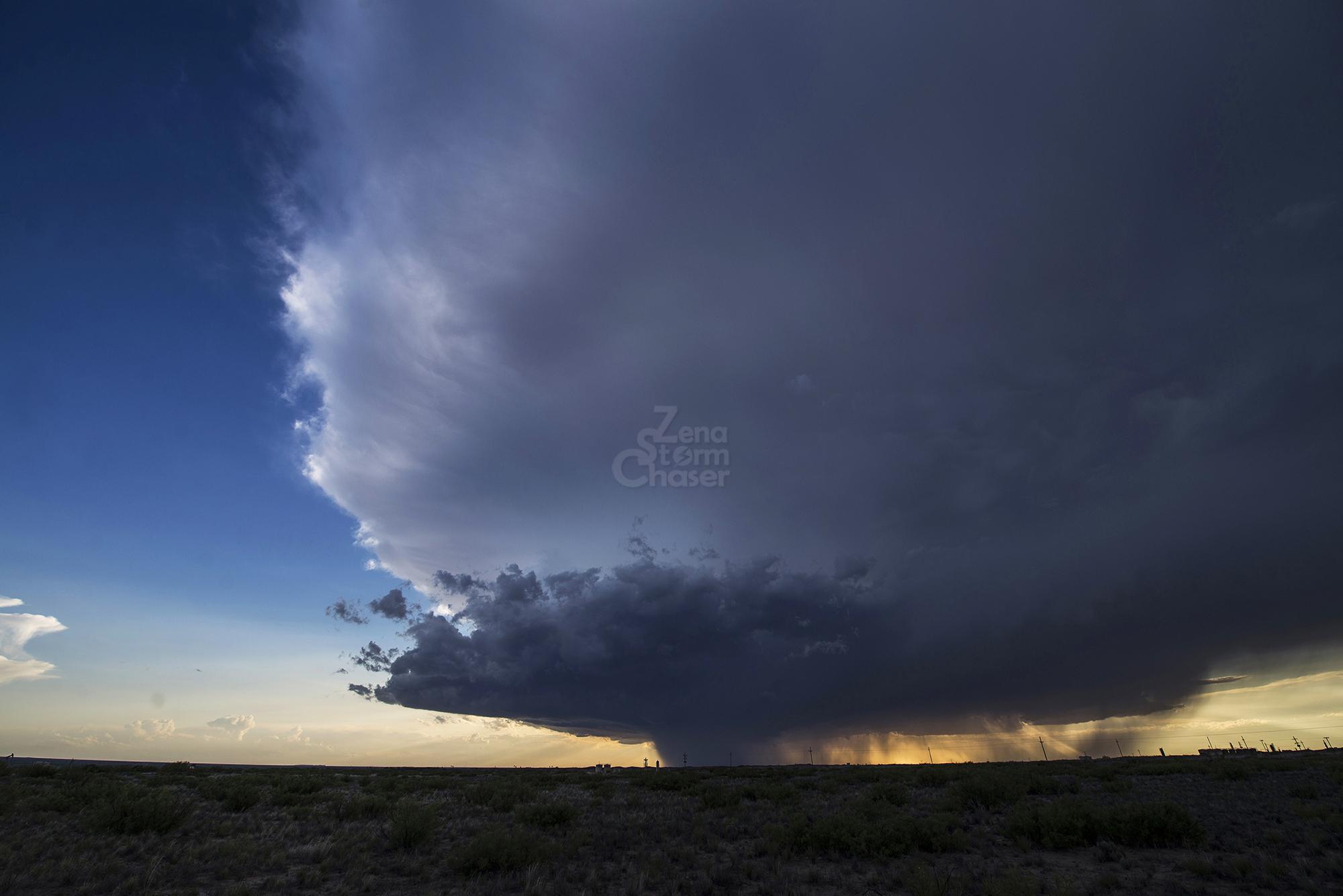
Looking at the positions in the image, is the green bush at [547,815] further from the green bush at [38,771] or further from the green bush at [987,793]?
the green bush at [38,771]

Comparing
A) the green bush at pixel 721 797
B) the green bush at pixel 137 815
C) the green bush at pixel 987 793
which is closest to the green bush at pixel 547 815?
the green bush at pixel 721 797

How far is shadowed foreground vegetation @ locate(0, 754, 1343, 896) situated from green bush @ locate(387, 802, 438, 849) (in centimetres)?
8

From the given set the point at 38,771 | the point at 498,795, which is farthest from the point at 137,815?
the point at 38,771

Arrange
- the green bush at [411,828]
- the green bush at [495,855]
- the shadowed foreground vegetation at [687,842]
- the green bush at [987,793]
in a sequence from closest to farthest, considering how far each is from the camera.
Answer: the shadowed foreground vegetation at [687,842], the green bush at [495,855], the green bush at [411,828], the green bush at [987,793]

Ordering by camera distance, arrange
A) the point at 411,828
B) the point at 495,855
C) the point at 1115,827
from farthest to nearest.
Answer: the point at 411,828
the point at 1115,827
the point at 495,855

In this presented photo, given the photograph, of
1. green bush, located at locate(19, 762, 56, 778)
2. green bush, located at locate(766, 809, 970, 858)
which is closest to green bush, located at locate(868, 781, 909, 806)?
green bush, located at locate(766, 809, 970, 858)

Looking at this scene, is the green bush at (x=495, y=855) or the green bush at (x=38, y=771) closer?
Result: the green bush at (x=495, y=855)

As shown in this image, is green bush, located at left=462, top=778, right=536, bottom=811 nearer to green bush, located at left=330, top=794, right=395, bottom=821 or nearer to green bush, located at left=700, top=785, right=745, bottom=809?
green bush, located at left=330, top=794, right=395, bottom=821

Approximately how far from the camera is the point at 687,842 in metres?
22.6

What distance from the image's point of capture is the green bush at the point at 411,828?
2173 centimetres

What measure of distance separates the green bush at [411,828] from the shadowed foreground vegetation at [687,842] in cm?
8

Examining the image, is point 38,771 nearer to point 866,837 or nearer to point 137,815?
point 137,815

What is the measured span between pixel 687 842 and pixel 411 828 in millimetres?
10603

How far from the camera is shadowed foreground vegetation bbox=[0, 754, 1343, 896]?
55.4ft
